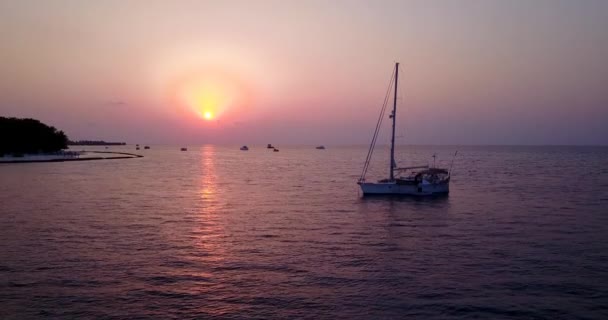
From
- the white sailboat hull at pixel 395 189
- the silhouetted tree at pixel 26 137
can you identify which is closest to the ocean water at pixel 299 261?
the white sailboat hull at pixel 395 189

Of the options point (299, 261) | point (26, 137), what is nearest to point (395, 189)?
point (299, 261)

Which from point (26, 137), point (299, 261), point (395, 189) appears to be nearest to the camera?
point (299, 261)

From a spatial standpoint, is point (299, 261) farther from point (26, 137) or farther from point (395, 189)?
Result: point (26, 137)

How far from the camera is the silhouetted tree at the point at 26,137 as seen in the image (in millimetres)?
133625

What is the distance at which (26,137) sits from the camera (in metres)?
139

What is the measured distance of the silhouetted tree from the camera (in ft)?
438

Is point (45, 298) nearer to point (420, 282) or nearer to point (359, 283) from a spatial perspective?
point (359, 283)

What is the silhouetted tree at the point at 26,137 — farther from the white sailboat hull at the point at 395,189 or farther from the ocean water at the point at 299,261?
the white sailboat hull at the point at 395,189

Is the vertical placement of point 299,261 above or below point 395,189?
below

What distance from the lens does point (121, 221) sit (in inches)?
1517

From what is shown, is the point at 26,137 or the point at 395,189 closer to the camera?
the point at 395,189

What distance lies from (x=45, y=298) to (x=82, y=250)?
8.61 metres

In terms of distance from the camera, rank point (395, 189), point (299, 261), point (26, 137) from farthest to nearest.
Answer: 1. point (26, 137)
2. point (395, 189)
3. point (299, 261)

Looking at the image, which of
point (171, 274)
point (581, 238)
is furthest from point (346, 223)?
point (171, 274)
